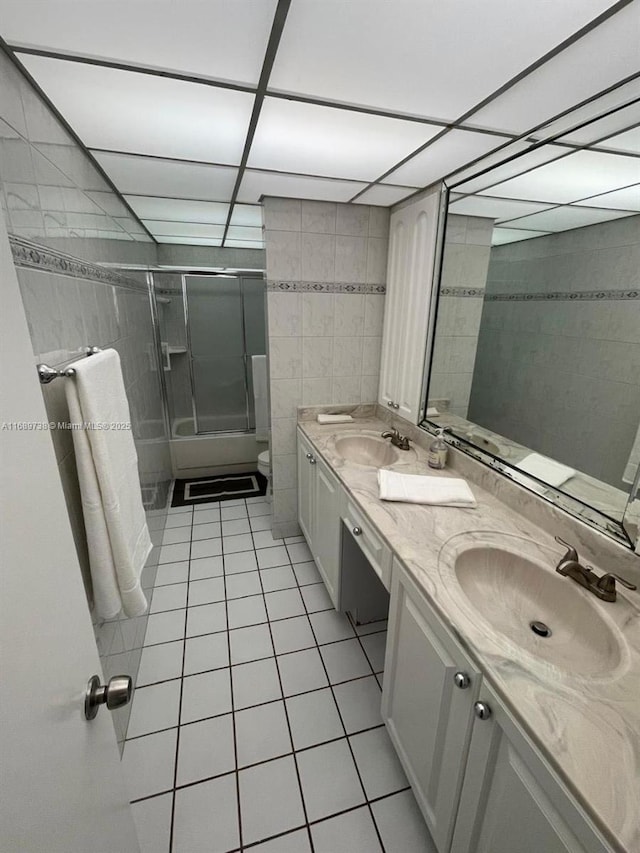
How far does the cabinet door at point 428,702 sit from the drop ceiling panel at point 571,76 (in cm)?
132

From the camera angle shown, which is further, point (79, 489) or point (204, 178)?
point (204, 178)

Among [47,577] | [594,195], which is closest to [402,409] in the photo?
[594,195]

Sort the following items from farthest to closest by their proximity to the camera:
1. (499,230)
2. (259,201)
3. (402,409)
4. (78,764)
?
(402,409)
(259,201)
(499,230)
(78,764)

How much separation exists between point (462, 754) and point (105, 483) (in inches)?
43.7

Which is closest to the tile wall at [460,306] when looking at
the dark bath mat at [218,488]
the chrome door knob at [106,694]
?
the chrome door knob at [106,694]

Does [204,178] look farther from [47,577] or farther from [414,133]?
[47,577]

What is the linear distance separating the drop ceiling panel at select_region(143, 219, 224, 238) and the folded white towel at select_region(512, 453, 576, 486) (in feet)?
8.21

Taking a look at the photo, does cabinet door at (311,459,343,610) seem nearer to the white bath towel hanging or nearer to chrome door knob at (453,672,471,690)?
chrome door knob at (453,672,471,690)

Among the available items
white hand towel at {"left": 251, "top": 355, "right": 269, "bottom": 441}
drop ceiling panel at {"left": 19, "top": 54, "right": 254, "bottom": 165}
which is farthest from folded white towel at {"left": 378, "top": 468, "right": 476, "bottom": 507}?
white hand towel at {"left": 251, "top": 355, "right": 269, "bottom": 441}

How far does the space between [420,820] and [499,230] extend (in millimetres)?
2138

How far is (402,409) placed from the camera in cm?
210

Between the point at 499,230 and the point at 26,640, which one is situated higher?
the point at 499,230

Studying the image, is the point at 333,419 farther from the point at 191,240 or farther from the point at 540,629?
the point at 191,240

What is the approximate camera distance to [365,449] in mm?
2139
